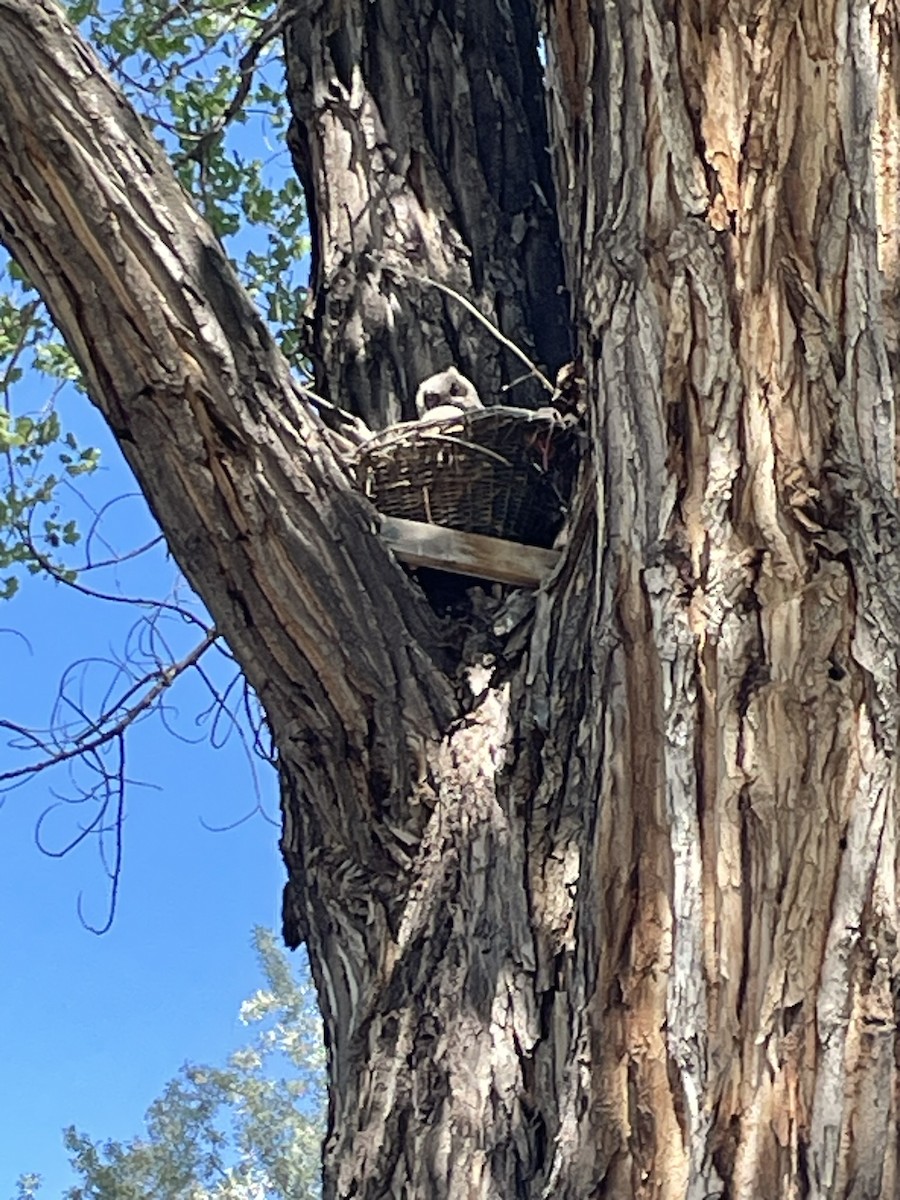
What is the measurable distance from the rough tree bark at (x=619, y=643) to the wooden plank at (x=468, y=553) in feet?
0.15

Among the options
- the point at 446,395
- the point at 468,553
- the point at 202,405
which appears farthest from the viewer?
the point at 446,395

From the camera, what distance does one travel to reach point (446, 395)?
7.28ft

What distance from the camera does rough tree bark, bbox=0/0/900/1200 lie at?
1.31 meters

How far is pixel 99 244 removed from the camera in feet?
5.66

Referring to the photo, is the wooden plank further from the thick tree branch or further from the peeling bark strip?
the peeling bark strip

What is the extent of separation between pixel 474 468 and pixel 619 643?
2.14ft

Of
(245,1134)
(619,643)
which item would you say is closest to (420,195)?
(619,643)

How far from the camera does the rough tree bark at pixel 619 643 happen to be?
131 cm

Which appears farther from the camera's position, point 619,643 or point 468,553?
point 468,553

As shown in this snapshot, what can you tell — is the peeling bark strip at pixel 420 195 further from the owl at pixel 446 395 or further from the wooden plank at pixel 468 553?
the wooden plank at pixel 468 553

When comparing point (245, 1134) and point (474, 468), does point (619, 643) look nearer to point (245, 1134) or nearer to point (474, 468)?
point (474, 468)

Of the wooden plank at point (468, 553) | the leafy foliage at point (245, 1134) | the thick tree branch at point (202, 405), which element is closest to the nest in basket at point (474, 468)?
the wooden plank at point (468, 553)

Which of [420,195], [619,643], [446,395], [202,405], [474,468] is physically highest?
[420,195]

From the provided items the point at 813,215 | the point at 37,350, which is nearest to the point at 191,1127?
the point at 37,350
